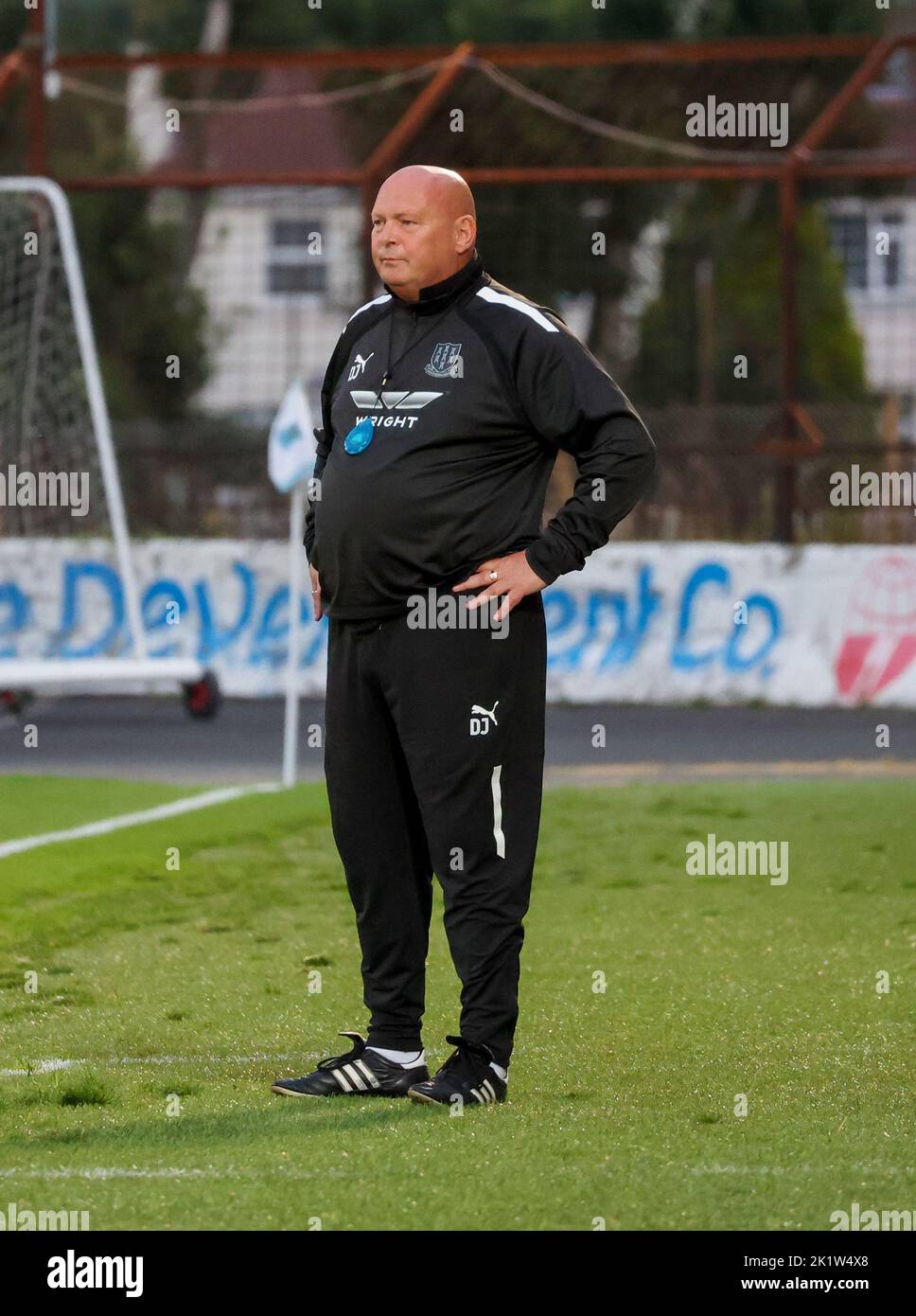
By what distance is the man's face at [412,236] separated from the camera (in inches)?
207

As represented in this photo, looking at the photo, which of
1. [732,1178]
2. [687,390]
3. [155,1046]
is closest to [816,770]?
[155,1046]

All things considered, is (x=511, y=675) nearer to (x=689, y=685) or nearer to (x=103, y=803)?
(x=103, y=803)

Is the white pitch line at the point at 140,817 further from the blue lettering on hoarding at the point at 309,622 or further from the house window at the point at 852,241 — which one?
the house window at the point at 852,241

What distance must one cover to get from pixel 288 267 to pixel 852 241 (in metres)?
10.3

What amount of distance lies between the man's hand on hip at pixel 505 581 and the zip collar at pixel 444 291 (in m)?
0.59

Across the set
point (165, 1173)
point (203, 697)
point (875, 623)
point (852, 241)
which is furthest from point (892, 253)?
point (165, 1173)

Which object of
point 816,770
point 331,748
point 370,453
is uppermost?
point 370,453

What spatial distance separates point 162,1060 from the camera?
5.88 metres

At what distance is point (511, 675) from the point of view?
17.6 ft

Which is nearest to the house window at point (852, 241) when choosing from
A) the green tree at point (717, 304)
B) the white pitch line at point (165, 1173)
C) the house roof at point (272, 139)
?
the green tree at point (717, 304)
